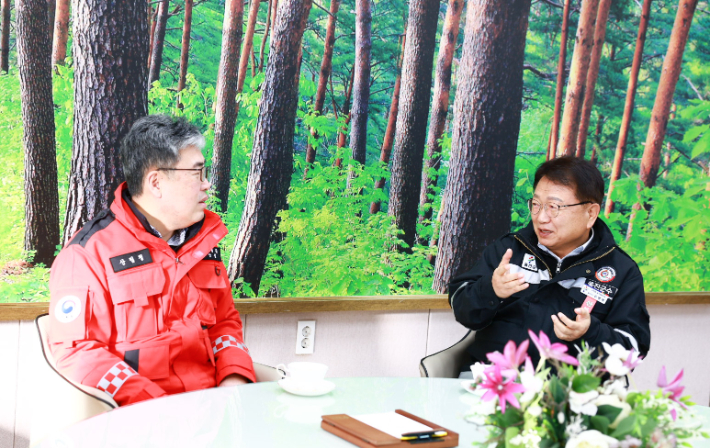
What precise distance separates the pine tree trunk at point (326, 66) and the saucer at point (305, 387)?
1.37m

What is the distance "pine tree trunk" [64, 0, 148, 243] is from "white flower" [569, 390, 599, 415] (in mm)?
1958

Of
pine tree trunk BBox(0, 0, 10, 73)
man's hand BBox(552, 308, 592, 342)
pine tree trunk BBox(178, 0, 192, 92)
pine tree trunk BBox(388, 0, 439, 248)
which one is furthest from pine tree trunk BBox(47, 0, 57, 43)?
man's hand BBox(552, 308, 592, 342)

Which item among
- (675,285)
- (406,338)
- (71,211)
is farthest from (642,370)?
(71,211)

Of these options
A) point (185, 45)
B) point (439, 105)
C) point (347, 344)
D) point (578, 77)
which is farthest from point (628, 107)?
point (185, 45)

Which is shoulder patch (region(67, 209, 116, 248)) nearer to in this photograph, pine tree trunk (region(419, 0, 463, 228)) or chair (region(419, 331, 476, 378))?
chair (region(419, 331, 476, 378))

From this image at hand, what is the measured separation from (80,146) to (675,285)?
312cm

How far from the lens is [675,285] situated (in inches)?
142

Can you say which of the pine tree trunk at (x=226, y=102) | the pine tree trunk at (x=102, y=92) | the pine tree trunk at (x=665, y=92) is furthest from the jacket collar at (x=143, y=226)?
the pine tree trunk at (x=665, y=92)

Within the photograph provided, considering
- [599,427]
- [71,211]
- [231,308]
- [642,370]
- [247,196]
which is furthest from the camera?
[642,370]

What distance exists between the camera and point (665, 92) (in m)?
3.48

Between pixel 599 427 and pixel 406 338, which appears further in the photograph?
pixel 406 338

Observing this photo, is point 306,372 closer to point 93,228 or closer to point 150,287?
point 150,287

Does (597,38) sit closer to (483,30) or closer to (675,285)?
(483,30)

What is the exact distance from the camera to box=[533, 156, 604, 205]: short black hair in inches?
88.9
